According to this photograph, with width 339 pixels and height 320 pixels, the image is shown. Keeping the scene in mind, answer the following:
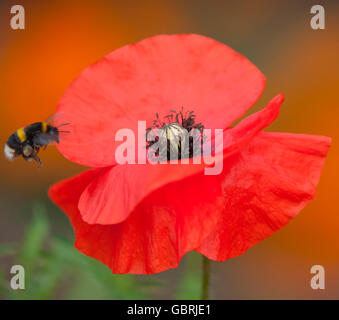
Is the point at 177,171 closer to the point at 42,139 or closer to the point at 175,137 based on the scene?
the point at 175,137

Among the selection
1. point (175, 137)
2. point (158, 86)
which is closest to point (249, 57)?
point (158, 86)

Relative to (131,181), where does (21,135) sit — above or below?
above

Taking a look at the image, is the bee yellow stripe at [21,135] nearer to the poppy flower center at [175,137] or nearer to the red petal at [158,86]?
the red petal at [158,86]

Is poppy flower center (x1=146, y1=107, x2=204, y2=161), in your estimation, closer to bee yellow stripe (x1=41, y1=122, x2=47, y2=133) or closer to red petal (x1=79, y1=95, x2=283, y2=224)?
red petal (x1=79, y1=95, x2=283, y2=224)

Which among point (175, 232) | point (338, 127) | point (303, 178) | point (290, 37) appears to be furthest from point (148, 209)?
point (290, 37)

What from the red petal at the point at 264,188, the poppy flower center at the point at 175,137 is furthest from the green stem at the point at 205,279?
the poppy flower center at the point at 175,137

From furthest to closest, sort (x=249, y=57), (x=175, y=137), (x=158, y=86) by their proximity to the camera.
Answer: (x=249, y=57), (x=158, y=86), (x=175, y=137)

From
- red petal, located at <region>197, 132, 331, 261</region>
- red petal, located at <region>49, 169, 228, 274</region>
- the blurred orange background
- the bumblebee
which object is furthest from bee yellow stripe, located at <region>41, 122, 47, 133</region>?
the blurred orange background
